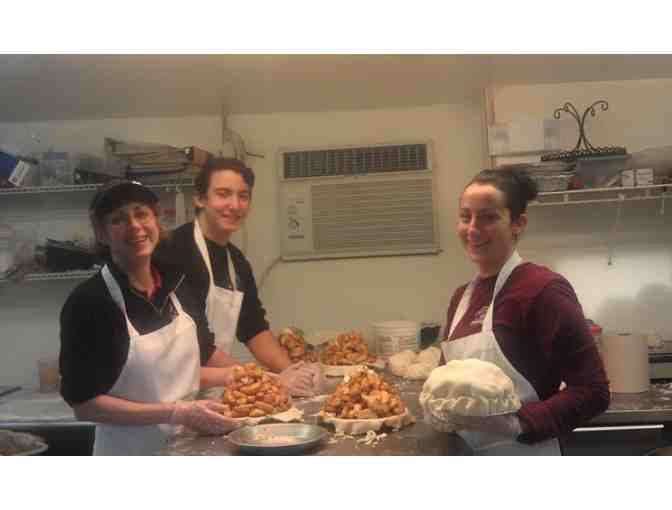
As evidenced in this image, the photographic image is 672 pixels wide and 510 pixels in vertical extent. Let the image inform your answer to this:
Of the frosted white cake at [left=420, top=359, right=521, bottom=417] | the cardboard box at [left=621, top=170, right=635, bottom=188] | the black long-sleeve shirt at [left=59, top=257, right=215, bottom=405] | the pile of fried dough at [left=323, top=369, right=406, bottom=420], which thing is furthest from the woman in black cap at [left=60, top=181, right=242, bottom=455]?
the cardboard box at [left=621, top=170, right=635, bottom=188]

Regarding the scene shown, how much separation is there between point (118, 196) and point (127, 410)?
44cm

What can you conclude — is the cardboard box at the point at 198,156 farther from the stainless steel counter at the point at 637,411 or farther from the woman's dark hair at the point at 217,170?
the stainless steel counter at the point at 637,411

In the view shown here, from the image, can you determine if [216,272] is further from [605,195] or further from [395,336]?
[605,195]

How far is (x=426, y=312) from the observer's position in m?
1.56

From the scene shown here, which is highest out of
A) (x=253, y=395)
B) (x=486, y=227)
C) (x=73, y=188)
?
(x=73, y=188)

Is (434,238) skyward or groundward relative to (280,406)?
skyward

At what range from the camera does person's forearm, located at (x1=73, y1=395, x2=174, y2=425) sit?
152 cm

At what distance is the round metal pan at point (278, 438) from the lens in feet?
4.91

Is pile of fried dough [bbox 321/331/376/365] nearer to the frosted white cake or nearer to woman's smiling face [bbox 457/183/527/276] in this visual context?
the frosted white cake

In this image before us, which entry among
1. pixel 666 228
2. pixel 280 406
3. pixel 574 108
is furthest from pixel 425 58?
pixel 280 406

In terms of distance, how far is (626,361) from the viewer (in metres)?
1.54

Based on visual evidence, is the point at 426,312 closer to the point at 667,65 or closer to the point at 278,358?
the point at 278,358

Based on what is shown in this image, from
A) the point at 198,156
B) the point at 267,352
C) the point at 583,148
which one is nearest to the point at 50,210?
the point at 198,156

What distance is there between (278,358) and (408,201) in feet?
1.43
